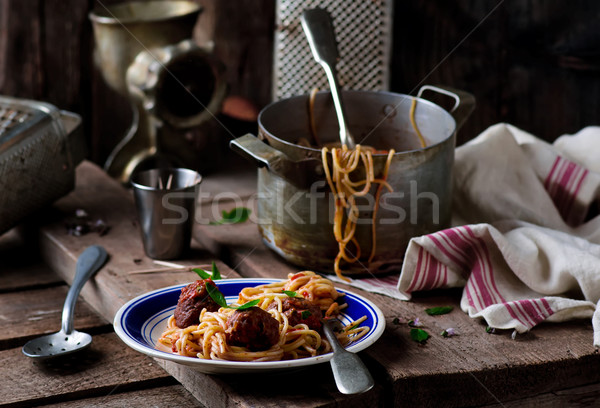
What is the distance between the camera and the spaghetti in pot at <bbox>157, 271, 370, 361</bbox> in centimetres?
141

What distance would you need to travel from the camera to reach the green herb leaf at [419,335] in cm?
159

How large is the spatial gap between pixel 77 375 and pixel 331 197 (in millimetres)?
631

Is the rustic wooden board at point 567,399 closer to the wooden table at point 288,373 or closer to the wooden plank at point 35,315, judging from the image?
the wooden table at point 288,373

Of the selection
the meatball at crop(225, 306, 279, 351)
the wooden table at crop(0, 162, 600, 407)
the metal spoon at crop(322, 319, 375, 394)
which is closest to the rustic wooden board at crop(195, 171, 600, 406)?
the wooden table at crop(0, 162, 600, 407)

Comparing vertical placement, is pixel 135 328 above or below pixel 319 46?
below

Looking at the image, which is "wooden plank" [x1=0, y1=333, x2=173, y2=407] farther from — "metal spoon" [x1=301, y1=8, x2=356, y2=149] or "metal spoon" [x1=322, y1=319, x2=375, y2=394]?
"metal spoon" [x1=301, y1=8, x2=356, y2=149]

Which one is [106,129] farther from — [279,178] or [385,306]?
[385,306]

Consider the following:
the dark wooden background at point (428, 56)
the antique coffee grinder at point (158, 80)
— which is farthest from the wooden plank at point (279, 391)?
the dark wooden background at point (428, 56)

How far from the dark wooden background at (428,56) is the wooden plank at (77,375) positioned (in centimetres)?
128

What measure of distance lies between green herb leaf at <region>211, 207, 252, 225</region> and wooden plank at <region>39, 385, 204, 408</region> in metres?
0.75

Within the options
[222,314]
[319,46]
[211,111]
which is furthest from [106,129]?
[222,314]

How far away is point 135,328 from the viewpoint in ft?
4.98

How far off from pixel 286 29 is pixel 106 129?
2.68 ft

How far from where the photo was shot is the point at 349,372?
1.36 m
